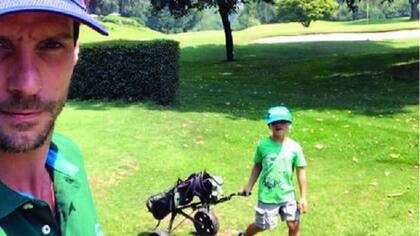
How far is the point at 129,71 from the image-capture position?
1367 cm

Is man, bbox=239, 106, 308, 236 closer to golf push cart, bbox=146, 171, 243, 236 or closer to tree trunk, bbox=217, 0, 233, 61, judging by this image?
golf push cart, bbox=146, 171, 243, 236

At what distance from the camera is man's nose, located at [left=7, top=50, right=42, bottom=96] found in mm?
1267

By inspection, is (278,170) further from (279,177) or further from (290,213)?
(290,213)

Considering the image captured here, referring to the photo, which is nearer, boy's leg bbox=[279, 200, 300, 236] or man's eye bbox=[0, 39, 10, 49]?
man's eye bbox=[0, 39, 10, 49]

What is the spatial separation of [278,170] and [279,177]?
0.06 m

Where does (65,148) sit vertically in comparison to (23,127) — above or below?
below

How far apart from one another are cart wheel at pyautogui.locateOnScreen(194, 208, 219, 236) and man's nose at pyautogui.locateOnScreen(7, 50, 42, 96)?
512 centimetres

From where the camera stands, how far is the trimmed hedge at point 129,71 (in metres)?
13.5

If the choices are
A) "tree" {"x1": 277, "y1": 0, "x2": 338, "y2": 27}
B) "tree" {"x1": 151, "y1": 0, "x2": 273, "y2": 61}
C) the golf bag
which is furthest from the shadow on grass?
"tree" {"x1": 277, "y1": 0, "x2": 338, "y2": 27}

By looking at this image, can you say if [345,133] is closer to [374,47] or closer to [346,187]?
[346,187]

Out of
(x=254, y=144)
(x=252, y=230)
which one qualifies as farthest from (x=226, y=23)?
(x=252, y=230)

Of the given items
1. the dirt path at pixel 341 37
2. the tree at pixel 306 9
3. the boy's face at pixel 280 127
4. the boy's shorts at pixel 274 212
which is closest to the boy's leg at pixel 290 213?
the boy's shorts at pixel 274 212

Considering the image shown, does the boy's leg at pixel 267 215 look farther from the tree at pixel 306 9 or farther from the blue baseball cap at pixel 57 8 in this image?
the tree at pixel 306 9

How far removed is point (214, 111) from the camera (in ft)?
41.9
